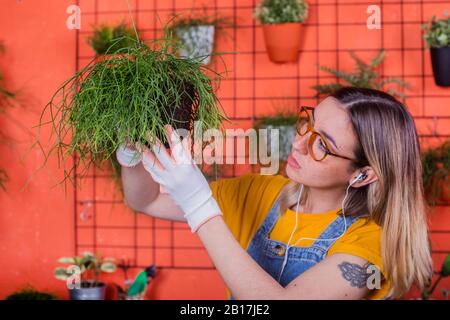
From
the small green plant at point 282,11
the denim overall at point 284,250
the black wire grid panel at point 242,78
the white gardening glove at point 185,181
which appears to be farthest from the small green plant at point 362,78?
the white gardening glove at point 185,181

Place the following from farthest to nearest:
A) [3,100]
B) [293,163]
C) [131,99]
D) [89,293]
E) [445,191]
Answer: [3,100], [89,293], [445,191], [293,163], [131,99]

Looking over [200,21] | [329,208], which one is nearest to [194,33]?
[200,21]

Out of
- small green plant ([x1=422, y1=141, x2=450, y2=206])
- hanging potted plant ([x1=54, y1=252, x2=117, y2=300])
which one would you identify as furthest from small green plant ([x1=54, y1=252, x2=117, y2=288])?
small green plant ([x1=422, y1=141, x2=450, y2=206])

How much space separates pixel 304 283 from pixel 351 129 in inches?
11.0

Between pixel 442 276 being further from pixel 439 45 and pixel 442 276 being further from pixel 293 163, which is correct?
pixel 293 163

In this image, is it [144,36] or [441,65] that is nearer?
[441,65]

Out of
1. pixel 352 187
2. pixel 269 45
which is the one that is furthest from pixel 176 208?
pixel 269 45

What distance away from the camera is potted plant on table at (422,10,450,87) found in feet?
7.24

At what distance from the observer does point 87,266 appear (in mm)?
2492

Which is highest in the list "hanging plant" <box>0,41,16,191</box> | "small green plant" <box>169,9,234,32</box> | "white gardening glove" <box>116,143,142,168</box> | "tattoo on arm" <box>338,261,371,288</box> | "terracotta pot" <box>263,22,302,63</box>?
"small green plant" <box>169,9,234,32</box>

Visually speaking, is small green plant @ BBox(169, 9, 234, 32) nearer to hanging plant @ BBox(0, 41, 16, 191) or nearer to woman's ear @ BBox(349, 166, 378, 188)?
hanging plant @ BBox(0, 41, 16, 191)

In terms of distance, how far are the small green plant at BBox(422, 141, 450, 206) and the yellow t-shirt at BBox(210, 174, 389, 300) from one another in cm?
103

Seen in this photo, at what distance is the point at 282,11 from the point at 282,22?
0.04 m

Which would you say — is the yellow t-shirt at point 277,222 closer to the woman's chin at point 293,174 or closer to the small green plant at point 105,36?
the woman's chin at point 293,174
